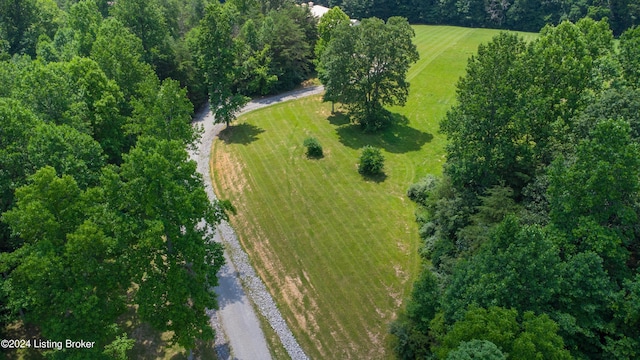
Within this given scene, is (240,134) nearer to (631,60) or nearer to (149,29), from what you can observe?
(149,29)

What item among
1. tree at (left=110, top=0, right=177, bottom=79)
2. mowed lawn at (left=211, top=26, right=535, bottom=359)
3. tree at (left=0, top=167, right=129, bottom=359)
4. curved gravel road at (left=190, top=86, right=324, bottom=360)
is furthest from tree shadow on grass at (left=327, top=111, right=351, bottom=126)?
tree at (left=0, top=167, right=129, bottom=359)

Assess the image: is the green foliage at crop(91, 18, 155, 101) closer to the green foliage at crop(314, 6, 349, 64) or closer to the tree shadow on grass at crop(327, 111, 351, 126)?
the tree shadow on grass at crop(327, 111, 351, 126)

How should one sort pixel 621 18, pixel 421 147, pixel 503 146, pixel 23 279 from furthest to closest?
pixel 621 18 < pixel 421 147 < pixel 503 146 < pixel 23 279

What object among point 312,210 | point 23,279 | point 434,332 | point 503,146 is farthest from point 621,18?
point 23,279

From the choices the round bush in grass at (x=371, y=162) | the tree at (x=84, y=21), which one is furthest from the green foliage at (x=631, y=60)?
the tree at (x=84, y=21)

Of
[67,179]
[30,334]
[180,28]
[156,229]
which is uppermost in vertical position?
[180,28]

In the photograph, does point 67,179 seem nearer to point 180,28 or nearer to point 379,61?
point 379,61
